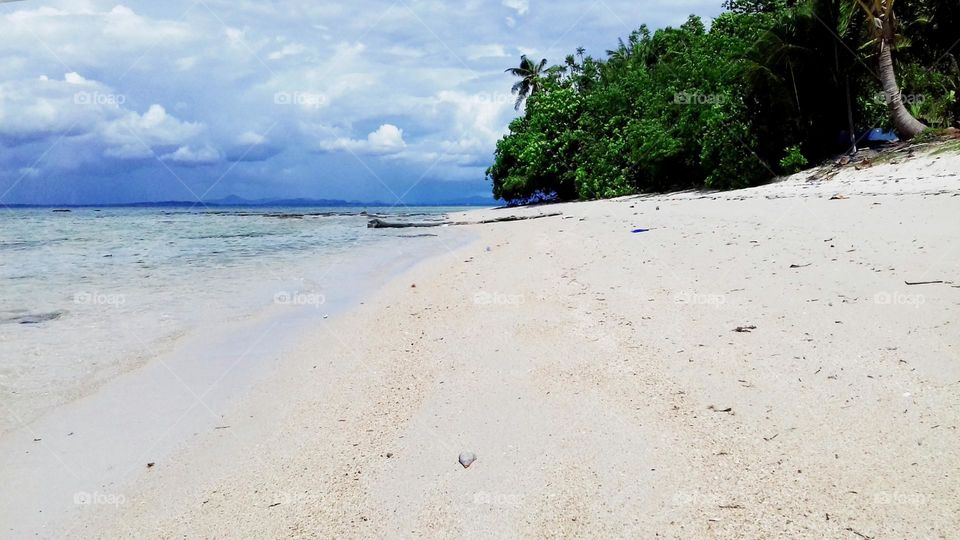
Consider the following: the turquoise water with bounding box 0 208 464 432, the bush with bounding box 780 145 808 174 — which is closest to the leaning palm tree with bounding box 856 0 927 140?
the bush with bounding box 780 145 808 174

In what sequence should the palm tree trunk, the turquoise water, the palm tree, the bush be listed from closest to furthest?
1. the turquoise water
2. the palm tree trunk
3. the bush
4. the palm tree

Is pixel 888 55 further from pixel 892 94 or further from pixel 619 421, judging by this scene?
pixel 619 421

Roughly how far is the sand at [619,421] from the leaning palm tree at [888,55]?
1277cm

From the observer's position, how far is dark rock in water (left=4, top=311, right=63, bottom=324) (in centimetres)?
634

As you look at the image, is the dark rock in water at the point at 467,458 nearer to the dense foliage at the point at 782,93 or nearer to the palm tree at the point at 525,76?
the dense foliage at the point at 782,93

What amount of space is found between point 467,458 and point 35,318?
250 inches

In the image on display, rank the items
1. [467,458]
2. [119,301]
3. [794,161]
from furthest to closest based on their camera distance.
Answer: [794,161], [119,301], [467,458]

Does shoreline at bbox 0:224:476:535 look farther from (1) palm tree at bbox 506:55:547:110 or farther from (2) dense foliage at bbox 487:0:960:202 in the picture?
(1) palm tree at bbox 506:55:547:110

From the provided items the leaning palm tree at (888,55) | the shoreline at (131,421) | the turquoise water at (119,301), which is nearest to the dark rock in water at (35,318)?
the turquoise water at (119,301)

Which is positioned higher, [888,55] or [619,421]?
[888,55]

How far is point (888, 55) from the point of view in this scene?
15805 mm

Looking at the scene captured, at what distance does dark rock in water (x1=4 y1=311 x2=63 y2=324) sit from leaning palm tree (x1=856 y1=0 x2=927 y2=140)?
64.1 feet

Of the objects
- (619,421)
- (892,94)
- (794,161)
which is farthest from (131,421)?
(892,94)

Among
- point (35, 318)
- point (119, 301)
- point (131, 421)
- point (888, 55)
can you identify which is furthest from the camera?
point (888, 55)
